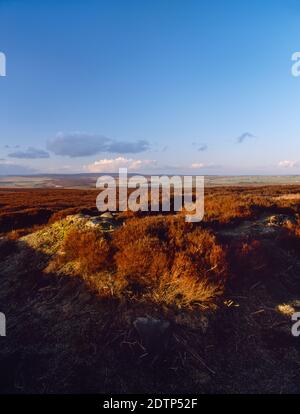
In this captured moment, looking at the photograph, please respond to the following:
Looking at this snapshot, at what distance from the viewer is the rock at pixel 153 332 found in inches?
238

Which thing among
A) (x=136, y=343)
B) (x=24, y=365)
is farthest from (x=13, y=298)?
(x=136, y=343)

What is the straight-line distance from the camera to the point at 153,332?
20.2 ft

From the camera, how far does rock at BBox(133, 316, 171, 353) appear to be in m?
6.05

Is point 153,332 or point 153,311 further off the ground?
point 153,311

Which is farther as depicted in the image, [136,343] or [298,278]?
[298,278]

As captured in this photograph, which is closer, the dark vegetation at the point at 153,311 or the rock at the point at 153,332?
the dark vegetation at the point at 153,311

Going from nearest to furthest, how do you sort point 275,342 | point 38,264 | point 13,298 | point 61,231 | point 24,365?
point 24,365 → point 275,342 → point 13,298 → point 38,264 → point 61,231

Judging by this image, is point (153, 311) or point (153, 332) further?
point (153, 311)

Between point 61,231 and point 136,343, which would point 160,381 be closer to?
point 136,343

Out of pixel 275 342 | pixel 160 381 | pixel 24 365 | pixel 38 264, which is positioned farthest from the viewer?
pixel 38 264

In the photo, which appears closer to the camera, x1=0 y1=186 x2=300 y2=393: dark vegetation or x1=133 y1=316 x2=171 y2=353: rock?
A: x1=0 y1=186 x2=300 y2=393: dark vegetation
